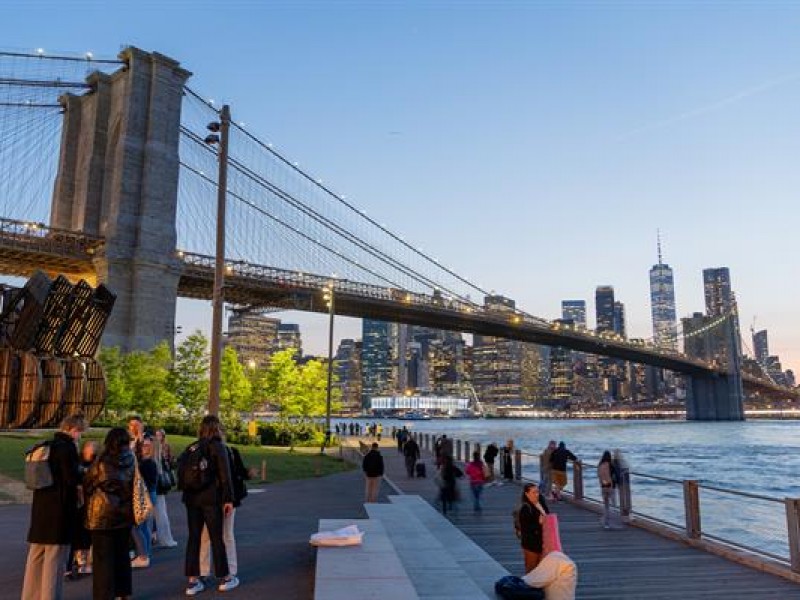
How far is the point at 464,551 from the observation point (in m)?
10.2

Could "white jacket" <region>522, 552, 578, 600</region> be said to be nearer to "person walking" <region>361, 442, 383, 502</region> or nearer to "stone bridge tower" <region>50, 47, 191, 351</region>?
"person walking" <region>361, 442, 383, 502</region>

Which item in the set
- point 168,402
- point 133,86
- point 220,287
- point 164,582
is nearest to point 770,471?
point 168,402

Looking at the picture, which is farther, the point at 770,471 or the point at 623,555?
the point at 770,471

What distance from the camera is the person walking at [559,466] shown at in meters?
17.4

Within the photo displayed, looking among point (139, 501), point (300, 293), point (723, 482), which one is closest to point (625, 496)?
point (139, 501)

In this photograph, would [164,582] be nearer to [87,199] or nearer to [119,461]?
[119,461]

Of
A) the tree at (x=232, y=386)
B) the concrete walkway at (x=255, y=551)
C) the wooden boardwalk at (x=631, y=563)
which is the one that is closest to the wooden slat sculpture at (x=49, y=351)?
the concrete walkway at (x=255, y=551)

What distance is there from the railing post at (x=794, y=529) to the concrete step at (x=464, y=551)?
3.81 m

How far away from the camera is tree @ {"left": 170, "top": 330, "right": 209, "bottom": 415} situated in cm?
4481

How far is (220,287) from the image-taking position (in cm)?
1411

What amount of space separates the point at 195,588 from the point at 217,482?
110 cm

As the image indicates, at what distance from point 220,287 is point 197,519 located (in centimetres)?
739

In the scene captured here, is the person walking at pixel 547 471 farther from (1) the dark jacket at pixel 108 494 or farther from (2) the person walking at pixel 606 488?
(1) the dark jacket at pixel 108 494

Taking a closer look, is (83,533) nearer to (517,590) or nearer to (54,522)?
(54,522)
